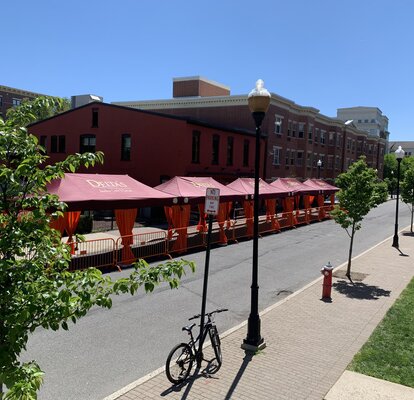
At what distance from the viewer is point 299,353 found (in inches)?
322

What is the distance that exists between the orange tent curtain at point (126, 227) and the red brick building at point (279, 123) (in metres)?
26.1

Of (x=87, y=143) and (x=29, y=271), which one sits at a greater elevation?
(x=87, y=143)

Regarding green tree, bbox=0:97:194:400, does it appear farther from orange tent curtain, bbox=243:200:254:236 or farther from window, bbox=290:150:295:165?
window, bbox=290:150:295:165

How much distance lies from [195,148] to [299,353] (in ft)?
82.5

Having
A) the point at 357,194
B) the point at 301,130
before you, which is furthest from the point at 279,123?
the point at 357,194

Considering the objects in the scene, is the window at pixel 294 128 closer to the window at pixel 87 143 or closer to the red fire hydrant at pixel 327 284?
the window at pixel 87 143

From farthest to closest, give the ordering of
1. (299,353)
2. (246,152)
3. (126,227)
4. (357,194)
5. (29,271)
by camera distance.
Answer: (246,152), (126,227), (357,194), (299,353), (29,271)

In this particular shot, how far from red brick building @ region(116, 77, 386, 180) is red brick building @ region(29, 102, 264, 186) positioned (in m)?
4.12

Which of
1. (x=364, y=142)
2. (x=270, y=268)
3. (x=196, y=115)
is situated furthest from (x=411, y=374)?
(x=364, y=142)

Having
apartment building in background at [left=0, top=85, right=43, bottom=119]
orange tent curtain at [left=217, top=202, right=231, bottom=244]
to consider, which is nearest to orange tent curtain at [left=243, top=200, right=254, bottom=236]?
orange tent curtain at [left=217, top=202, right=231, bottom=244]

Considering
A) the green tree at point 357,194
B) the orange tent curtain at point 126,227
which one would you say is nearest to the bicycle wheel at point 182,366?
the orange tent curtain at point 126,227

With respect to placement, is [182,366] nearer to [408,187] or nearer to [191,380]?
[191,380]

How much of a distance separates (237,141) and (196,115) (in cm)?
830

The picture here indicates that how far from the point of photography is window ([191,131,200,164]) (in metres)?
31.9
